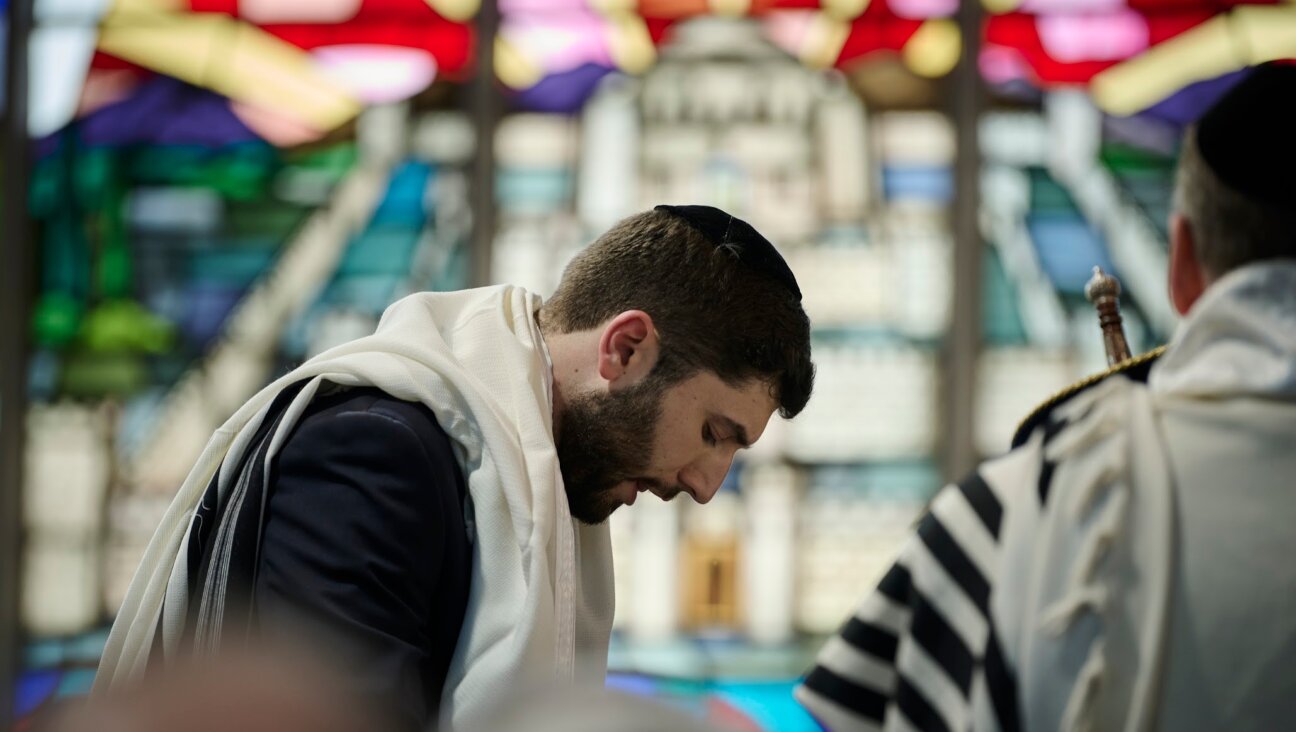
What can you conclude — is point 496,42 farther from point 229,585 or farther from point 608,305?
point 229,585

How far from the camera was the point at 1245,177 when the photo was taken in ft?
4.64

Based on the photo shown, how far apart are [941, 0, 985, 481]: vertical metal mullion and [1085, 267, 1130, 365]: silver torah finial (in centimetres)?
299

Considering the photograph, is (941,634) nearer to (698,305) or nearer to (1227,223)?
(1227,223)

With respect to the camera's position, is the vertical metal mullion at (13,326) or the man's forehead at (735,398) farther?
the vertical metal mullion at (13,326)

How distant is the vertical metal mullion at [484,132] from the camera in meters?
5.24

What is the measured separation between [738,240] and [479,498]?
0.58 m

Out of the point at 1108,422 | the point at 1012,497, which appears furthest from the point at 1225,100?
the point at 1012,497

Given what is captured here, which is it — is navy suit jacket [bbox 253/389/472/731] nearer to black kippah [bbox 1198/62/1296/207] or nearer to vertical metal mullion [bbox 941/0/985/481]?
black kippah [bbox 1198/62/1296/207]

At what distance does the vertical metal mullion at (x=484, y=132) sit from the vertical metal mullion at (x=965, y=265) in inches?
64.2

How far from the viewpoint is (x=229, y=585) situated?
1858mm

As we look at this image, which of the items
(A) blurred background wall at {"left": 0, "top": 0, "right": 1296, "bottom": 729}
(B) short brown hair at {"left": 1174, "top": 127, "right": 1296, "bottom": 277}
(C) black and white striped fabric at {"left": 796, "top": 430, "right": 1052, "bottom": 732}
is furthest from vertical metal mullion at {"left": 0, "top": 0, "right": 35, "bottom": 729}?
(B) short brown hair at {"left": 1174, "top": 127, "right": 1296, "bottom": 277}

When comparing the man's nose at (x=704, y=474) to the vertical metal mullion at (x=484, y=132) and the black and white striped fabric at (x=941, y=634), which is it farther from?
the vertical metal mullion at (x=484, y=132)

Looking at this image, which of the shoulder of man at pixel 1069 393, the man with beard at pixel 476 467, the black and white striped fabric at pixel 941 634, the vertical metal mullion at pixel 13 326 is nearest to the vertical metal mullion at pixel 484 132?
the vertical metal mullion at pixel 13 326

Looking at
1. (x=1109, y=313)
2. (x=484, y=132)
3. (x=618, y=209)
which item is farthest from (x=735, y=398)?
(x=484, y=132)
